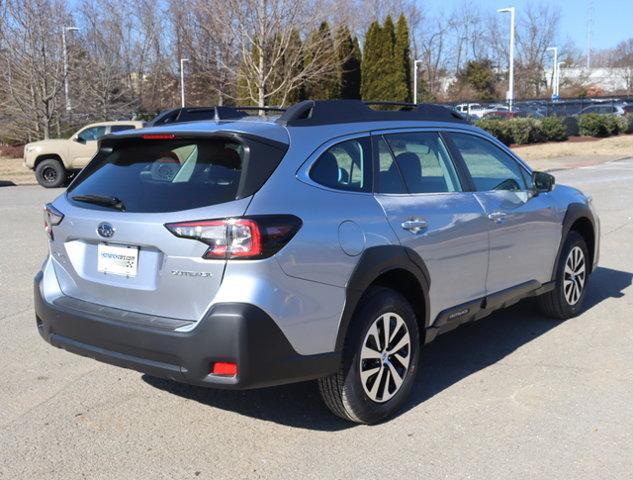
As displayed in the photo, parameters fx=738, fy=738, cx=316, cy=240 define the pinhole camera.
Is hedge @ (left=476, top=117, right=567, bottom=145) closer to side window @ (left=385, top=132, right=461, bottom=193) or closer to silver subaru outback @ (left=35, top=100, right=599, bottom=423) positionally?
side window @ (left=385, top=132, right=461, bottom=193)

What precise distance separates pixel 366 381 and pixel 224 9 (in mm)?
19889

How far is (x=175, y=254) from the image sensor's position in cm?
359

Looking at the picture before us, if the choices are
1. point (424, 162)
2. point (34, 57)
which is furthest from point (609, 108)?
point (424, 162)

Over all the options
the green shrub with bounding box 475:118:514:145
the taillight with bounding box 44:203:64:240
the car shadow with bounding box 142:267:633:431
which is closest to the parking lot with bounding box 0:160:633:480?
the car shadow with bounding box 142:267:633:431

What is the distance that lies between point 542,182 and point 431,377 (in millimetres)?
1860

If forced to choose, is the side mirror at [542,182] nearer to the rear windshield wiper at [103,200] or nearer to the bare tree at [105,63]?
the rear windshield wiper at [103,200]

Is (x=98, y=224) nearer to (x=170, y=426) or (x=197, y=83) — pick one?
(x=170, y=426)

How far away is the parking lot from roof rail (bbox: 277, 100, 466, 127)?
1.73m

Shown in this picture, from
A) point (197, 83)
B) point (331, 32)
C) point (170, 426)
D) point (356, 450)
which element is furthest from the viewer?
point (197, 83)

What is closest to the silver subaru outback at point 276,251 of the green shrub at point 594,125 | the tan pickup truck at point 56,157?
the tan pickup truck at point 56,157

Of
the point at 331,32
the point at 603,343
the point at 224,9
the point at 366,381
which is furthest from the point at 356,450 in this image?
the point at 331,32

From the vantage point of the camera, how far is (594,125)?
115 feet

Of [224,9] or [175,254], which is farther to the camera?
[224,9]

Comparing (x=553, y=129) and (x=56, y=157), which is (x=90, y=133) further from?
(x=553, y=129)
